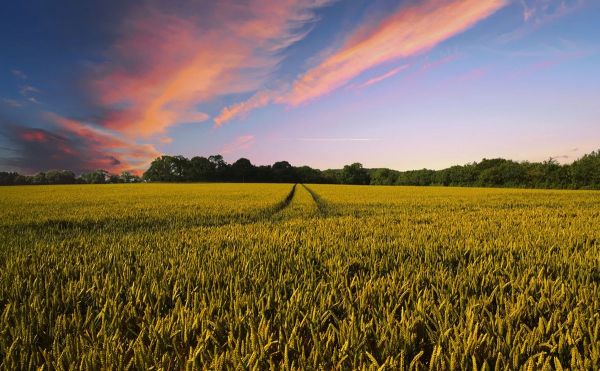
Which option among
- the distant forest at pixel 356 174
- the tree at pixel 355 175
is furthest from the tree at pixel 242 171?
the tree at pixel 355 175

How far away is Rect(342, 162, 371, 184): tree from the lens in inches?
5226

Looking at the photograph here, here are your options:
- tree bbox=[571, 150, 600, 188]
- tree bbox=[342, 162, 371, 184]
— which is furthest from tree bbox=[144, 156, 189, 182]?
tree bbox=[571, 150, 600, 188]

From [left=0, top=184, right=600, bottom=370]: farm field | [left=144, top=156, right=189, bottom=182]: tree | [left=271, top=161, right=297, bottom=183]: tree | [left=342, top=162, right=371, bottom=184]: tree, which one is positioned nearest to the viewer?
[left=0, top=184, right=600, bottom=370]: farm field

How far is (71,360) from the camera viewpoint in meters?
1.75

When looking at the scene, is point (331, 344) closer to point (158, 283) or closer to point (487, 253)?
point (158, 283)

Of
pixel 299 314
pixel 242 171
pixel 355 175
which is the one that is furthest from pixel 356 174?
pixel 299 314

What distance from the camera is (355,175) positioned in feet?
441

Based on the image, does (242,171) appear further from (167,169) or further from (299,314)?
(299,314)

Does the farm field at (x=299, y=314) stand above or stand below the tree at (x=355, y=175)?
below

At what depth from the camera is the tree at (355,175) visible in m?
133

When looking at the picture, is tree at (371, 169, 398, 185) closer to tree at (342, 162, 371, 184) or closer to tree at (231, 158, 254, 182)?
tree at (342, 162, 371, 184)

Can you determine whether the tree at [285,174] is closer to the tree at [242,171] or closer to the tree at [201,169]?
the tree at [242,171]

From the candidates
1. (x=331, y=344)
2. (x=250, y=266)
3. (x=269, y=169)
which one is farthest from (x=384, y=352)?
(x=269, y=169)

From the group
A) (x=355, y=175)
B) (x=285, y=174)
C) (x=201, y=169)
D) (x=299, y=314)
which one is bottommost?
(x=299, y=314)
